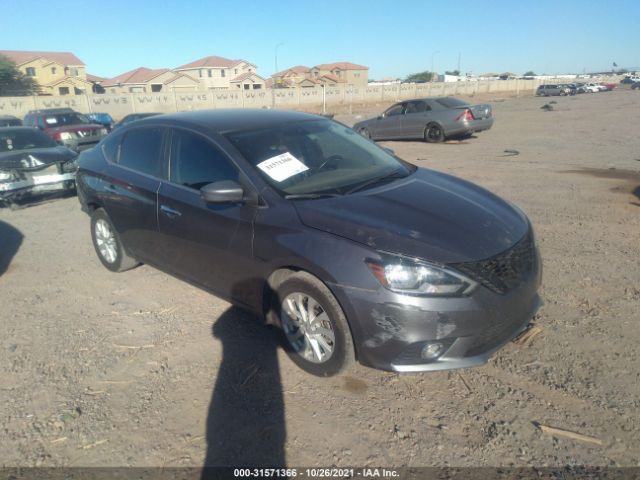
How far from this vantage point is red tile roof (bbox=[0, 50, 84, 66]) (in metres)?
68.2

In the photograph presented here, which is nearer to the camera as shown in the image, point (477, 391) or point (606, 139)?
point (477, 391)

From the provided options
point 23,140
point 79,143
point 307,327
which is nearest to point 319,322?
point 307,327

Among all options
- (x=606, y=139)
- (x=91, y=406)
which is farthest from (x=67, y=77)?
(x=91, y=406)

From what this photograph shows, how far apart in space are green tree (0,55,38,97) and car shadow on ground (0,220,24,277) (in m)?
60.5

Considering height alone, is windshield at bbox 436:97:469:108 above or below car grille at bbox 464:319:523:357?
above

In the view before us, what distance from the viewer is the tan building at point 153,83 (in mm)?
77188

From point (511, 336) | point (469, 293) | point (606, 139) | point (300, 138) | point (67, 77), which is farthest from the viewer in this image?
point (67, 77)

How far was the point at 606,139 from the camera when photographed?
44.6 feet

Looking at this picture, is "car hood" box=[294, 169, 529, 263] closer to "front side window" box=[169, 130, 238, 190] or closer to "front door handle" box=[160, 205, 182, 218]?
"front side window" box=[169, 130, 238, 190]

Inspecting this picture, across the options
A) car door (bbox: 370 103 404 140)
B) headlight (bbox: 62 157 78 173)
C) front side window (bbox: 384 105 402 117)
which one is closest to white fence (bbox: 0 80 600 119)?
car door (bbox: 370 103 404 140)

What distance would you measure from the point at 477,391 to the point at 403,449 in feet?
2.35

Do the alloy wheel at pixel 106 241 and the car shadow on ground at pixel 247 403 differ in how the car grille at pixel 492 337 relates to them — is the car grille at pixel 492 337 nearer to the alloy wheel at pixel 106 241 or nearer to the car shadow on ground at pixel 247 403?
the car shadow on ground at pixel 247 403

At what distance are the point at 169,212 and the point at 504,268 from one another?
8.84 feet

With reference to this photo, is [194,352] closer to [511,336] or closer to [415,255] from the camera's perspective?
[415,255]
